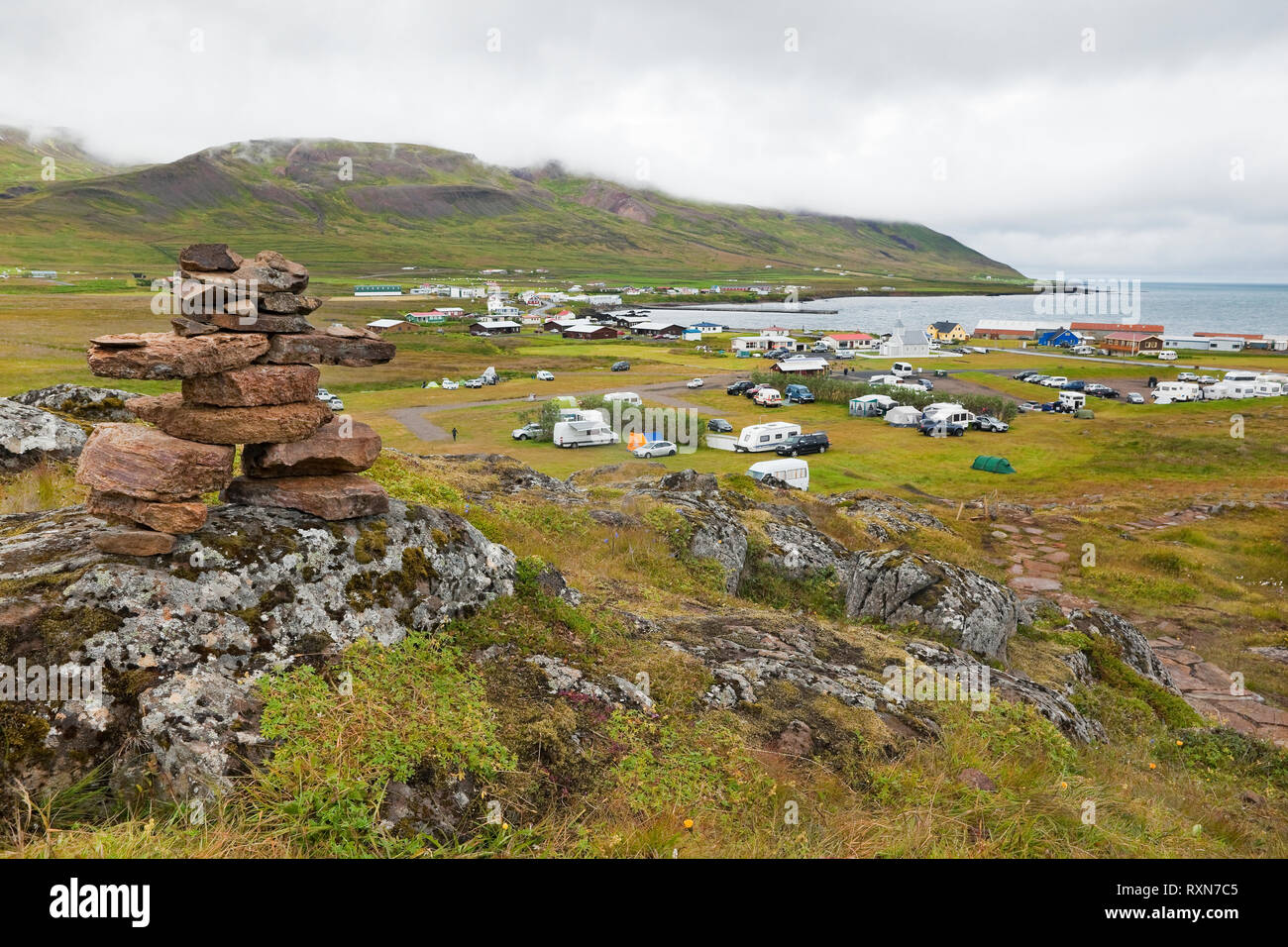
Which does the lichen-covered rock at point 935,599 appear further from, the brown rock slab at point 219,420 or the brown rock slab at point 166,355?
the brown rock slab at point 166,355

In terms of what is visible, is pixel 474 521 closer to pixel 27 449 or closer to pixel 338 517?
pixel 338 517

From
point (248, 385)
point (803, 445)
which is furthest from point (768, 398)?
point (248, 385)

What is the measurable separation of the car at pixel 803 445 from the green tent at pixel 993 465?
1142 centimetres

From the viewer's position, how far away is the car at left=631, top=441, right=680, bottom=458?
54750 millimetres

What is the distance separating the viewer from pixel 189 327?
7.84 meters

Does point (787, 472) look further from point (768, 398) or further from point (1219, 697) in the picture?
point (768, 398)

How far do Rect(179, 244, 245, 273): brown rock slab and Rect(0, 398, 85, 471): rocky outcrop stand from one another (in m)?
7.76

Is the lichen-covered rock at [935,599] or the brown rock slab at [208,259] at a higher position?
the brown rock slab at [208,259]

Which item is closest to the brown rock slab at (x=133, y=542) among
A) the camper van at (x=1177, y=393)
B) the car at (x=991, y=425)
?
the car at (x=991, y=425)

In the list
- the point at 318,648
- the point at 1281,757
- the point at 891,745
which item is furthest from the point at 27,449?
the point at 1281,757

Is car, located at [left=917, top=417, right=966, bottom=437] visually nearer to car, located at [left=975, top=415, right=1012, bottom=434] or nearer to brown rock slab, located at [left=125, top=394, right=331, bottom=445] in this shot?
car, located at [left=975, top=415, right=1012, bottom=434]

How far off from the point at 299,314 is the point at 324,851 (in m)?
6.02

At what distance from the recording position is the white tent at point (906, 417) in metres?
69.2

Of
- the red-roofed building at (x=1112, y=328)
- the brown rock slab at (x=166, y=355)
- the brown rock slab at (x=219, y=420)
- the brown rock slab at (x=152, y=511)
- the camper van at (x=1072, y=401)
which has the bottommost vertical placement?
the brown rock slab at (x=152, y=511)
